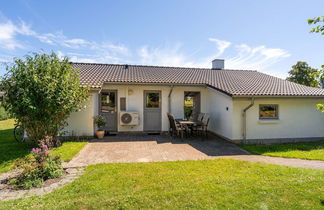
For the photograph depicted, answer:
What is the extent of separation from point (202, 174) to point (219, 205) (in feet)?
4.30

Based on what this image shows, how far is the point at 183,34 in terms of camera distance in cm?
1045

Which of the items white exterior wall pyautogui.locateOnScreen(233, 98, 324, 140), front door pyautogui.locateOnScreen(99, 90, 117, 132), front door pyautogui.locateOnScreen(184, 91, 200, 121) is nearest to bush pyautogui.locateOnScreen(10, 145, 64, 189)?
front door pyautogui.locateOnScreen(99, 90, 117, 132)

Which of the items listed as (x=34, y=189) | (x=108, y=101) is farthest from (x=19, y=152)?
(x=108, y=101)

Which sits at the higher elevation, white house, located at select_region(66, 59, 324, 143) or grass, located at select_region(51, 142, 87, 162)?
white house, located at select_region(66, 59, 324, 143)

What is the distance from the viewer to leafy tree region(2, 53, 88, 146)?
593 cm

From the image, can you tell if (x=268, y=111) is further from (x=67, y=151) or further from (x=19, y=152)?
(x=19, y=152)

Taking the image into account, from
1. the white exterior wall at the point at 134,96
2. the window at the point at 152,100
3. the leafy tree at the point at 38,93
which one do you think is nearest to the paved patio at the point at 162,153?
the leafy tree at the point at 38,93

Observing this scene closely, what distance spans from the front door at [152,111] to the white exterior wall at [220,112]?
317 centimetres

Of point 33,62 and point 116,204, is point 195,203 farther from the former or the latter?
point 33,62

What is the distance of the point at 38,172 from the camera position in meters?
3.96

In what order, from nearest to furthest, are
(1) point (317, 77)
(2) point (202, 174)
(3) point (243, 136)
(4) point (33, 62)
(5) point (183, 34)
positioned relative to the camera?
(1) point (317, 77), (2) point (202, 174), (4) point (33, 62), (3) point (243, 136), (5) point (183, 34)

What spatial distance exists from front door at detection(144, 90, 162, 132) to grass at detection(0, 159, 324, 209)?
524 centimetres

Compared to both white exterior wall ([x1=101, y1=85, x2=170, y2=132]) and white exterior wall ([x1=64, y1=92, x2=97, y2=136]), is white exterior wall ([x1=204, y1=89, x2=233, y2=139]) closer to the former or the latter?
white exterior wall ([x1=101, y1=85, x2=170, y2=132])

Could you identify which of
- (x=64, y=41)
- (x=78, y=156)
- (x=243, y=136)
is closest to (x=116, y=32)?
(x=64, y=41)
